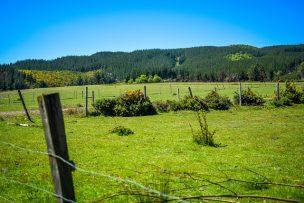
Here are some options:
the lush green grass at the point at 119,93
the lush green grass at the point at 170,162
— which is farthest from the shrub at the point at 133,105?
the lush green grass at the point at 119,93

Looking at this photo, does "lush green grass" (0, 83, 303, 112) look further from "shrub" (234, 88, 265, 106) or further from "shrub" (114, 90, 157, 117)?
"shrub" (114, 90, 157, 117)

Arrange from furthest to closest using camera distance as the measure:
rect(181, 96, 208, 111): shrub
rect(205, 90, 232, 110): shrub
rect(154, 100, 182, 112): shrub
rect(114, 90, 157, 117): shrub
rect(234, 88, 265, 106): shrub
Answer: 1. rect(234, 88, 265, 106): shrub
2. rect(154, 100, 182, 112): shrub
3. rect(205, 90, 232, 110): shrub
4. rect(181, 96, 208, 111): shrub
5. rect(114, 90, 157, 117): shrub

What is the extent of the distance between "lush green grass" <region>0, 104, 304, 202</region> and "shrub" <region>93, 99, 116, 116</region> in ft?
42.6

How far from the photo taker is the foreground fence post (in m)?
3.54

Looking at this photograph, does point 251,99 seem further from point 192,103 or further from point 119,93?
point 119,93

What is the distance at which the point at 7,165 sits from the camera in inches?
435

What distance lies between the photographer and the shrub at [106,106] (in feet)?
103

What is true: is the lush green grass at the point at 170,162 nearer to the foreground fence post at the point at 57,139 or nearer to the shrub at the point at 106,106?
the foreground fence post at the point at 57,139

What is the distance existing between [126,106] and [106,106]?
231 cm

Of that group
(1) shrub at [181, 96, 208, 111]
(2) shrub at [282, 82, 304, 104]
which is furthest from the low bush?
(2) shrub at [282, 82, 304, 104]

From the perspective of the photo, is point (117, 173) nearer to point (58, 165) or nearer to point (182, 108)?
point (58, 165)

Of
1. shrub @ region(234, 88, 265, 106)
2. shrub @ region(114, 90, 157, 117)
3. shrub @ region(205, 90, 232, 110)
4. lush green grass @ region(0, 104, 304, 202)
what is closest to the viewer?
lush green grass @ region(0, 104, 304, 202)

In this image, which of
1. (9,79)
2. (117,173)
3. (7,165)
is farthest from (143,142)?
(9,79)

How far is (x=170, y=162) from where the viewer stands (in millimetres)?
10867
